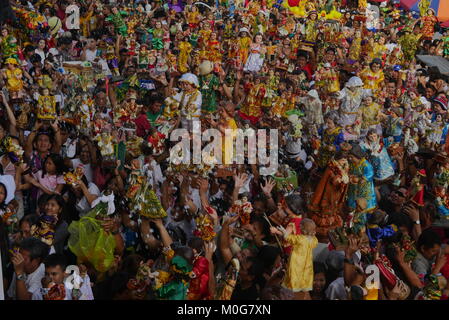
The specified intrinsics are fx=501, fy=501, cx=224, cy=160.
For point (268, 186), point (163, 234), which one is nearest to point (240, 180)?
point (268, 186)

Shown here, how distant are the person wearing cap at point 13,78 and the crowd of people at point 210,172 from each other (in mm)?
20

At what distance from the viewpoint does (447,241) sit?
546cm

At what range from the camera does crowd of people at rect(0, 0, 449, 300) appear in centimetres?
451

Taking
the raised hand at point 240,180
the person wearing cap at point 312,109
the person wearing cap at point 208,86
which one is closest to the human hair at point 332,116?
the person wearing cap at point 312,109

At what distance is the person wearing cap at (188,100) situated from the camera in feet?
24.4

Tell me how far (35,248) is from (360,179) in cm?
367

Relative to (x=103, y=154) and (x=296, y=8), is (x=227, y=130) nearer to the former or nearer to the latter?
(x=103, y=154)

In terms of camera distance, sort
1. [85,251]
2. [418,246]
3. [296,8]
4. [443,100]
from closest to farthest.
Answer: [85,251], [418,246], [443,100], [296,8]

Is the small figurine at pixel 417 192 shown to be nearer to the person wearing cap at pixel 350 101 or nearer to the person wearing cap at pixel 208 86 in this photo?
the person wearing cap at pixel 350 101

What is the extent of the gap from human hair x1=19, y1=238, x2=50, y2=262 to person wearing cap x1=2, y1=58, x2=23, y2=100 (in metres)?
3.53

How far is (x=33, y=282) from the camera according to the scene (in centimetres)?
429

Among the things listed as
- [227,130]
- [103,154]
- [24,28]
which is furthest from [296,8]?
[103,154]

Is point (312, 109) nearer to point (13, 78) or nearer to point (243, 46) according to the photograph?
point (243, 46)

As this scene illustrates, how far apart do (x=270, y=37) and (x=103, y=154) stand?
7486 mm
